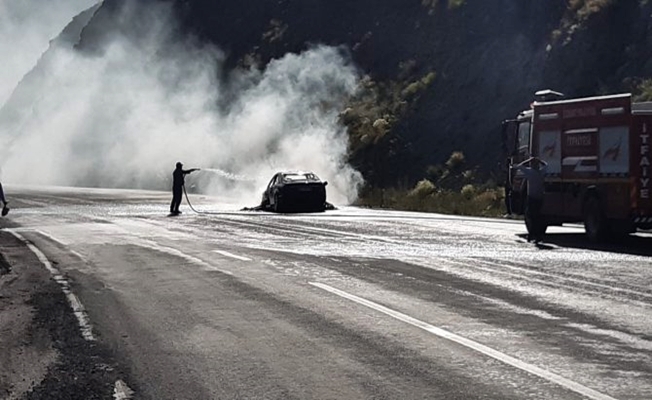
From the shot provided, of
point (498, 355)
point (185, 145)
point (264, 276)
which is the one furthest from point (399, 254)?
point (185, 145)

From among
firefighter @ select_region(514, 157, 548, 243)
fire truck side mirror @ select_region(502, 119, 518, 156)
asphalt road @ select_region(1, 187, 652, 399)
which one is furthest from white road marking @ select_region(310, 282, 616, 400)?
fire truck side mirror @ select_region(502, 119, 518, 156)

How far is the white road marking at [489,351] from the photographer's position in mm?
8281

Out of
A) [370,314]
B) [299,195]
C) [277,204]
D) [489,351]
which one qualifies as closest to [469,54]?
[299,195]

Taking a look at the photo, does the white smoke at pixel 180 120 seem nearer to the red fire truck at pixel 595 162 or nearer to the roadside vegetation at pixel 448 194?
the roadside vegetation at pixel 448 194

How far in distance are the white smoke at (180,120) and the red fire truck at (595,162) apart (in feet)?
80.9

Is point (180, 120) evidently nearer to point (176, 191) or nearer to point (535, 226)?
point (176, 191)

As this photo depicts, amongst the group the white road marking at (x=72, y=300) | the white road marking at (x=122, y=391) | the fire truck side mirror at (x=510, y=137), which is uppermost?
the fire truck side mirror at (x=510, y=137)

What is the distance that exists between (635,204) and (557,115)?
376cm

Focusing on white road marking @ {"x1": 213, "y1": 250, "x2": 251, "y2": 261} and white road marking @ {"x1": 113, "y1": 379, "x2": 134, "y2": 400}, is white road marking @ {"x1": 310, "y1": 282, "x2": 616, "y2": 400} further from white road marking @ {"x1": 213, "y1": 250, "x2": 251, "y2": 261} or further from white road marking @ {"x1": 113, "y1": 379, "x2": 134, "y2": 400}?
white road marking @ {"x1": 213, "y1": 250, "x2": 251, "y2": 261}

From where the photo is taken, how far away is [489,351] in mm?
9969

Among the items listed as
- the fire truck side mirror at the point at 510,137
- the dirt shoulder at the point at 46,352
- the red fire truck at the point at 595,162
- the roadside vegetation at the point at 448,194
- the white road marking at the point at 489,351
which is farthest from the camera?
the roadside vegetation at the point at 448,194

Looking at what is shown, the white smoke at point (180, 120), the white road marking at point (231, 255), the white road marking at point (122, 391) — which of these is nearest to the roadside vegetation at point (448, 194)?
the white smoke at point (180, 120)

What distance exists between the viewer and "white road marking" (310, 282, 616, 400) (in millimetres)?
8281

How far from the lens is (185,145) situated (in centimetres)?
7281
